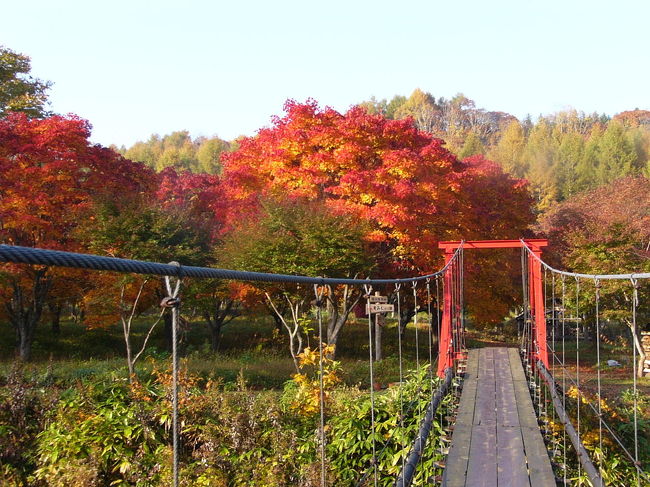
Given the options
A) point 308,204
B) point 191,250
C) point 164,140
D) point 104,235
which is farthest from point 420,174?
point 164,140

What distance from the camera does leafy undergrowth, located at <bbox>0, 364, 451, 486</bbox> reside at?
4.53 meters

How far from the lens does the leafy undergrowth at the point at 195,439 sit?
14.9 feet

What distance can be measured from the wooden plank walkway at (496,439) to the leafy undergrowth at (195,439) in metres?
0.33

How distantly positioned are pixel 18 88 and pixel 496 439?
1904 centimetres

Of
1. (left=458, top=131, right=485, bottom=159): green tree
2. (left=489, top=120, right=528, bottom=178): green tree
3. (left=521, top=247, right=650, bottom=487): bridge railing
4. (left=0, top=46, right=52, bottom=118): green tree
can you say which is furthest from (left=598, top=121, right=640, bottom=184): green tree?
(left=0, top=46, right=52, bottom=118): green tree

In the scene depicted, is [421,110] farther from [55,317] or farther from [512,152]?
[55,317]

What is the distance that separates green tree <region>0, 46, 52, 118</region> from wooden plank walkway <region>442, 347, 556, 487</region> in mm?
15721

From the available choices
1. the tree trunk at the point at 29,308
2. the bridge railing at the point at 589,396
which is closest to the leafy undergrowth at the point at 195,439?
the bridge railing at the point at 589,396

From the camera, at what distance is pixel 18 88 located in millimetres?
19281

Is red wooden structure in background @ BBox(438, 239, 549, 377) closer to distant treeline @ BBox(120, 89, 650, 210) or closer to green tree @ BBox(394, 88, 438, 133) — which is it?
distant treeline @ BBox(120, 89, 650, 210)

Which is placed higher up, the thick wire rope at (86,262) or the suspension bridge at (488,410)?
the thick wire rope at (86,262)

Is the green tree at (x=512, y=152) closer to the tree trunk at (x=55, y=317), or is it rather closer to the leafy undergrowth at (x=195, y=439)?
the tree trunk at (x=55, y=317)

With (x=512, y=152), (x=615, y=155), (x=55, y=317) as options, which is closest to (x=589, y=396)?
(x=55, y=317)

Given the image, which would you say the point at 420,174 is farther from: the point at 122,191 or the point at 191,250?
the point at 122,191
